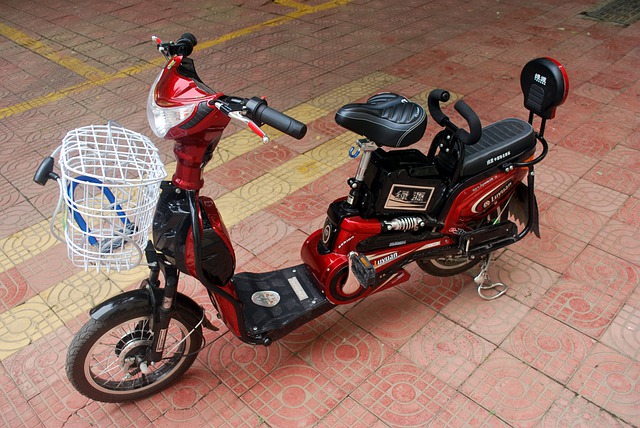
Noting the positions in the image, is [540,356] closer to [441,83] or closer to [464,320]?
[464,320]

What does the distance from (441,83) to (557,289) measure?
3126 millimetres

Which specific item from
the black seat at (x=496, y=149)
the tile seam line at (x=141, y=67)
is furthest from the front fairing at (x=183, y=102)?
the tile seam line at (x=141, y=67)

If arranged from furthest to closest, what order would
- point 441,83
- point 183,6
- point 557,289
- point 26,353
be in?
point 183,6 < point 441,83 < point 557,289 < point 26,353

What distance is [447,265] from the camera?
3525mm

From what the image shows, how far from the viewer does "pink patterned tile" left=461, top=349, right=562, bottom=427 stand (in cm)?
279

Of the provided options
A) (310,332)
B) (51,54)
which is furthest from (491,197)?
(51,54)

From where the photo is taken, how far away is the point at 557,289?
Result: 3.47 meters

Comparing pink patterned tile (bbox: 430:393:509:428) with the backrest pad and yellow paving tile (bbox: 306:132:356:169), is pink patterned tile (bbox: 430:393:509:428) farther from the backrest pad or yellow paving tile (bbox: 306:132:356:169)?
yellow paving tile (bbox: 306:132:356:169)

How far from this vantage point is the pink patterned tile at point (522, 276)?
3.45 m

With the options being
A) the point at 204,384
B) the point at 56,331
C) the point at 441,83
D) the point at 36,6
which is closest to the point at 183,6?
the point at 36,6

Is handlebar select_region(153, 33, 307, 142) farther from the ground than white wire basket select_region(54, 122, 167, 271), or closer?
farther from the ground

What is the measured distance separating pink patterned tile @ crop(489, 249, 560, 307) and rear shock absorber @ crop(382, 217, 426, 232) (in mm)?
922

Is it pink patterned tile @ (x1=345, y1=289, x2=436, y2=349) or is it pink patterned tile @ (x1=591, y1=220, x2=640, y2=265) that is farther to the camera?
pink patterned tile @ (x1=591, y1=220, x2=640, y2=265)

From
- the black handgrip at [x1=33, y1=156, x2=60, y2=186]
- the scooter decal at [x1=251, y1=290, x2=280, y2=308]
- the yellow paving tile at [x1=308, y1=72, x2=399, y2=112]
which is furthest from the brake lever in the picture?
the yellow paving tile at [x1=308, y1=72, x2=399, y2=112]
